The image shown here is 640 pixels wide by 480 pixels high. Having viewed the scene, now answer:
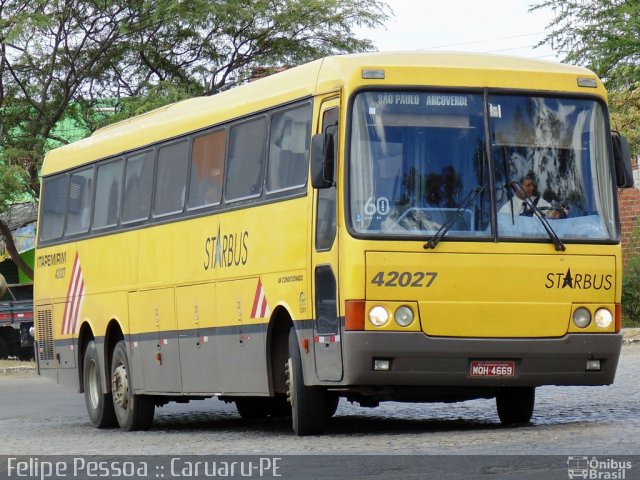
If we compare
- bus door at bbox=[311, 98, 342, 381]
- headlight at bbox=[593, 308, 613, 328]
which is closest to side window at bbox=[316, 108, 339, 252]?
bus door at bbox=[311, 98, 342, 381]

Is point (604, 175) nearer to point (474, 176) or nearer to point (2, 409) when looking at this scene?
point (474, 176)

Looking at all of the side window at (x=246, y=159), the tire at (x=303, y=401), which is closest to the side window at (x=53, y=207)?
the side window at (x=246, y=159)

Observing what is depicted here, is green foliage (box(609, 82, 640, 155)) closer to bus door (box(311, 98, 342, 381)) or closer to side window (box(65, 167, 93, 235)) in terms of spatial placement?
side window (box(65, 167, 93, 235))

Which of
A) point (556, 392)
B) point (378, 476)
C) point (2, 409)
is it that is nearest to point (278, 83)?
point (378, 476)

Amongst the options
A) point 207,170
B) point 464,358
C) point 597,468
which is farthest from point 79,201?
point 597,468

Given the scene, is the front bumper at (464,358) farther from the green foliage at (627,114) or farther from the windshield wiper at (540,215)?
the green foliage at (627,114)

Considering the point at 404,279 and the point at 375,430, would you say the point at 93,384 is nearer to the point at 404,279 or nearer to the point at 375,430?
the point at 375,430

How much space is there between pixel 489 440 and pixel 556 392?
8079 mm

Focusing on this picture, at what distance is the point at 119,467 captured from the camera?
11.8 meters

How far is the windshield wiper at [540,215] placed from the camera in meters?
13.4

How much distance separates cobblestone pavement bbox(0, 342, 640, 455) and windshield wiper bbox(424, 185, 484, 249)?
5.15 ft

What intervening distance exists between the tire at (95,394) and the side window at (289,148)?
479 centimetres

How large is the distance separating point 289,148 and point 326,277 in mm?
1557

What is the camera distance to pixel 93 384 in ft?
62.0
